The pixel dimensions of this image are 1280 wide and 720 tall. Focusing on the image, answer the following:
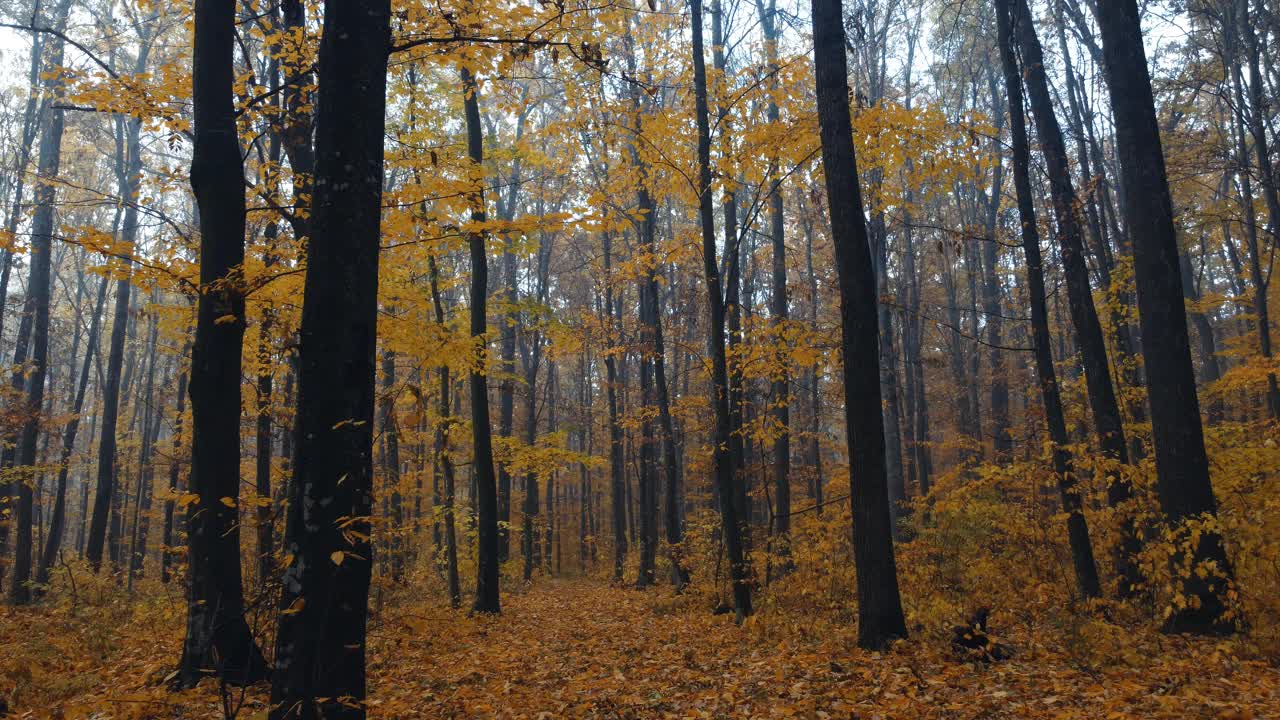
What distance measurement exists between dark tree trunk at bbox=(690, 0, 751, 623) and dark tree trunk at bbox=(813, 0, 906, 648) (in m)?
2.77

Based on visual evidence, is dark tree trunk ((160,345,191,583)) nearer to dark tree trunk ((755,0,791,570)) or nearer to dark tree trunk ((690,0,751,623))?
dark tree trunk ((690,0,751,623))

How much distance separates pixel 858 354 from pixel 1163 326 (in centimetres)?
315

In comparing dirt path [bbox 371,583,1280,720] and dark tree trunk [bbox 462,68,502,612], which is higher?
dark tree trunk [bbox 462,68,502,612]

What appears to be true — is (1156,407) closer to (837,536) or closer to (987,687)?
(987,687)

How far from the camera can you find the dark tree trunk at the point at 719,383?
9.55 m

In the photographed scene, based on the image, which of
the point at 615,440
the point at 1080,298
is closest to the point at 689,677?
the point at 1080,298

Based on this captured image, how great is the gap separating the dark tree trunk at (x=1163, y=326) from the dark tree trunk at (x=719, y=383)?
15.7 ft

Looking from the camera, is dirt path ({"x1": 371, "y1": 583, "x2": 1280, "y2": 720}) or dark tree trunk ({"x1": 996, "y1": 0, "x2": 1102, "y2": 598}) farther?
dark tree trunk ({"x1": 996, "y1": 0, "x2": 1102, "y2": 598})

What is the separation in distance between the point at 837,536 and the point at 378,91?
10.5 meters

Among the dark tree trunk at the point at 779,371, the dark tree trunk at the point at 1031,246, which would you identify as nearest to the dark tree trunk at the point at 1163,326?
the dark tree trunk at the point at 1031,246

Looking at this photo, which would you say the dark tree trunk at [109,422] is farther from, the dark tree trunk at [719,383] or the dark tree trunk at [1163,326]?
the dark tree trunk at [1163,326]

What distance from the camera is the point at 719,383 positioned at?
31.9 feet

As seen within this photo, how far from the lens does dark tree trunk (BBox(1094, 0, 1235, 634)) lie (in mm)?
6566

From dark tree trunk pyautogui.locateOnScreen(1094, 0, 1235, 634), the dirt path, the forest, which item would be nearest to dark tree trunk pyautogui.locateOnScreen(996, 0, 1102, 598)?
the forest
